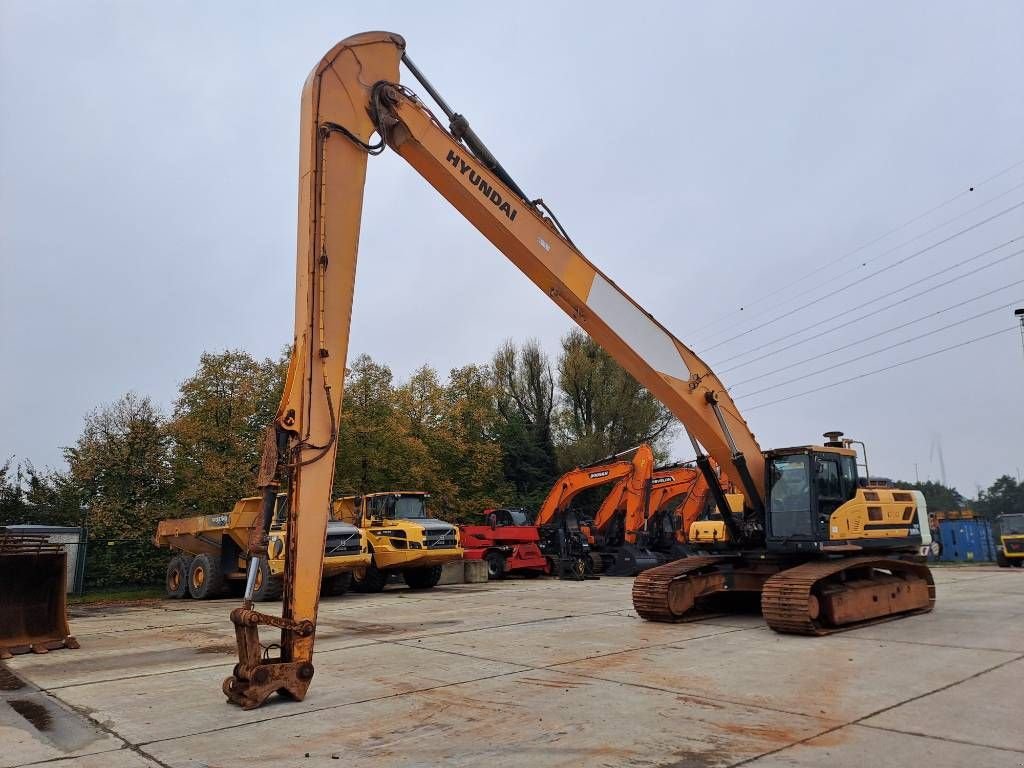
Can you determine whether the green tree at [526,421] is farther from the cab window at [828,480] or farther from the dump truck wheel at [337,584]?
the cab window at [828,480]

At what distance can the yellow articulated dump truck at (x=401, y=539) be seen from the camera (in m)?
16.9

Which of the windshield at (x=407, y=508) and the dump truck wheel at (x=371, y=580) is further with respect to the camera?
the windshield at (x=407, y=508)

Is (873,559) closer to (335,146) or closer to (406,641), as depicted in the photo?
(406,641)

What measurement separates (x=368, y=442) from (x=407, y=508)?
9260 millimetres

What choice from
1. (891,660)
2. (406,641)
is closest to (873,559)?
(891,660)

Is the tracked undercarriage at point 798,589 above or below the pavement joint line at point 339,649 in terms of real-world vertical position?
above

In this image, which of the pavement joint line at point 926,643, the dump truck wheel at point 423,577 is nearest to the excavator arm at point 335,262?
the pavement joint line at point 926,643

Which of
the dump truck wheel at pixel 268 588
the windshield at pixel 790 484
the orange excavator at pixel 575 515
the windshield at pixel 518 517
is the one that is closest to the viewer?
the windshield at pixel 790 484

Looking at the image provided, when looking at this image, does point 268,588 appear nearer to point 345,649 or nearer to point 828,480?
point 345,649

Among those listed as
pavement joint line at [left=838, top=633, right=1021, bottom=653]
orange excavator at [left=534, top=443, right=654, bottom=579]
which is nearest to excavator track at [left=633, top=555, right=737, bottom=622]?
pavement joint line at [left=838, top=633, right=1021, bottom=653]

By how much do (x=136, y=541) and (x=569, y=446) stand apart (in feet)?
66.3

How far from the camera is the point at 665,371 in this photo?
34.0 feet

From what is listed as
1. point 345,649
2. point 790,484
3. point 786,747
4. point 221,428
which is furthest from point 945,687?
point 221,428

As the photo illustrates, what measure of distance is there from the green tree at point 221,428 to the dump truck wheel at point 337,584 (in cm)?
656
